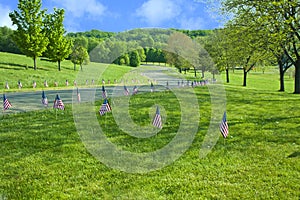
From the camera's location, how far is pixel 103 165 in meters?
5.75

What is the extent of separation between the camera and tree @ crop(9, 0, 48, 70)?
1423 inches

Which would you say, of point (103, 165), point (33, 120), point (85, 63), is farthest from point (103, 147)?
point (85, 63)

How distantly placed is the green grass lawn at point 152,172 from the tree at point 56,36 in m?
35.1

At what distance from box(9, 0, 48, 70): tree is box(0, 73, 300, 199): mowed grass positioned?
30988 mm

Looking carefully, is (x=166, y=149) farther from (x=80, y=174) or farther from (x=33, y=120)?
(x=33, y=120)

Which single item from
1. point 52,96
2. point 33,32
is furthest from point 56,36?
point 52,96

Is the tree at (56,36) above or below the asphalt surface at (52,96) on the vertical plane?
above

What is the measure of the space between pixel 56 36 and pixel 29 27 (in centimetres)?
523

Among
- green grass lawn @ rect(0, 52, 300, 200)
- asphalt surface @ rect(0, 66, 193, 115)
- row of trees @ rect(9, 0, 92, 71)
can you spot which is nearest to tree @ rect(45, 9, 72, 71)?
row of trees @ rect(9, 0, 92, 71)

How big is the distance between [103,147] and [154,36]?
5.96 metres

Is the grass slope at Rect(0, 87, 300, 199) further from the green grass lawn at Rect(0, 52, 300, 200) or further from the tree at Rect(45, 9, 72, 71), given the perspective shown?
the tree at Rect(45, 9, 72, 71)

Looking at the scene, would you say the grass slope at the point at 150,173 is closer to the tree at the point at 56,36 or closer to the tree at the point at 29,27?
the tree at the point at 29,27

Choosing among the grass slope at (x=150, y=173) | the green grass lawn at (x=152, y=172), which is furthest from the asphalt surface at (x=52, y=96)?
the grass slope at (x=150, y=173)

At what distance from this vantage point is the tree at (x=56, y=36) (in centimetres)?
4153
